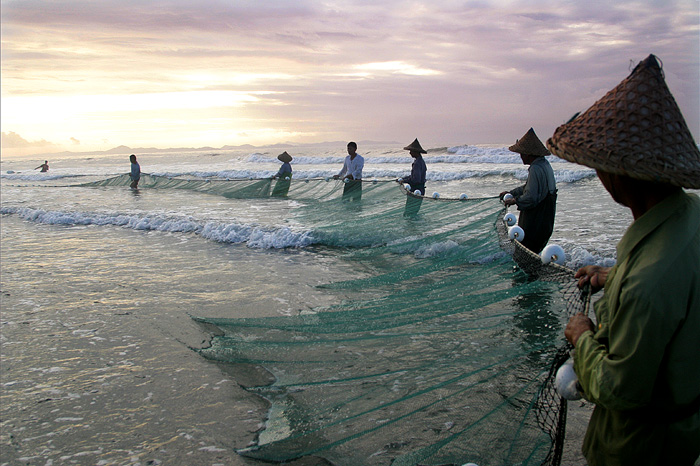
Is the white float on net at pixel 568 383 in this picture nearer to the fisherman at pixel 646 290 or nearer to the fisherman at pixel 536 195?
the fisherman at pixel 646 290

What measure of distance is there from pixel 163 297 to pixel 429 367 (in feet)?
11.4

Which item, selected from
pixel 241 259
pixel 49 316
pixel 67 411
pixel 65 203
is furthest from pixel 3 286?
pixel 65 203

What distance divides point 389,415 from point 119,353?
2281mm

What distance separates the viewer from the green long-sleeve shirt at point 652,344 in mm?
1009

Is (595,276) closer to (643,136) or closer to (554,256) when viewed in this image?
(643,136)

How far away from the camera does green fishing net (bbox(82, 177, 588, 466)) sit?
85.4 inches

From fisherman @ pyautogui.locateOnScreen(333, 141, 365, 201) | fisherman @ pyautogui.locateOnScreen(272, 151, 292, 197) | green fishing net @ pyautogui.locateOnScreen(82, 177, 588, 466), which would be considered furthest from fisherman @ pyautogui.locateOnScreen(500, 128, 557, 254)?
fisherman @ pyautogui.locateOnScreen(272, 151, 292, 197)

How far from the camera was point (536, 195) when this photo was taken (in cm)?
419

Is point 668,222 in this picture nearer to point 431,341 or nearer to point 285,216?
point 431,341

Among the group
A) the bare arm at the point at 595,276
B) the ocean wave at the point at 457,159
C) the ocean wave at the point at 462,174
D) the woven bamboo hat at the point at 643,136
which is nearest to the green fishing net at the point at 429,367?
the bare arm at the point at 595,276

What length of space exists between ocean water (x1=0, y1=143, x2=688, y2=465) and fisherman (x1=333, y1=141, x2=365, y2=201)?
0.25 m

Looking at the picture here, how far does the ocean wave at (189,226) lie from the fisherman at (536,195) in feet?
12.8

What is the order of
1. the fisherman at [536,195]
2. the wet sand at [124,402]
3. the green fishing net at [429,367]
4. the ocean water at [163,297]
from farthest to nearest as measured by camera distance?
the fisherman at [536,195] < the ocean water at [163,297] < the wet sand at [124,402] < the green fishing net at [429,367]

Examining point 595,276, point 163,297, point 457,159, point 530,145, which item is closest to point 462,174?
point 457,159
